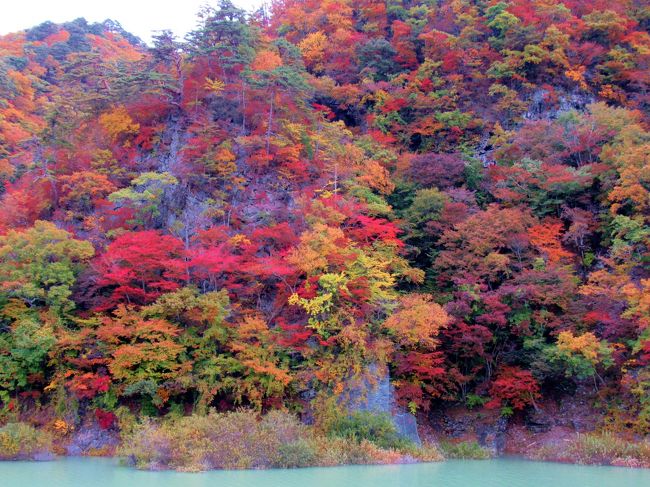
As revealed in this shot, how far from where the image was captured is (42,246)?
22.5 m

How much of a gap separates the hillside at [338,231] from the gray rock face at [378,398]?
313 millimetres

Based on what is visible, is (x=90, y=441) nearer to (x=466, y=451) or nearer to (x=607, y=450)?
(x=466, y=451)

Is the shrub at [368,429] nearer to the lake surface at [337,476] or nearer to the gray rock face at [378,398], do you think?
the gray rock face at [378,398]

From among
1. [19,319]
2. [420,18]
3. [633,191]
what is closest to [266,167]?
[19,319]

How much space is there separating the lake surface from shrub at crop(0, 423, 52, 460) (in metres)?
0.67

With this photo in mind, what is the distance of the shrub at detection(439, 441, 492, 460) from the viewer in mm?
22036

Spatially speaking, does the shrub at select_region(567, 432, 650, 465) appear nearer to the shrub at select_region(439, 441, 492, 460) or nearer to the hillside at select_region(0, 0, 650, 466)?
the hillside at select_region(0, 0, 650, 466)

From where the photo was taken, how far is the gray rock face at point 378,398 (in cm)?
2086

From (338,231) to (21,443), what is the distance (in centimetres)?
1273

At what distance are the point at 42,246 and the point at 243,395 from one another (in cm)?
934

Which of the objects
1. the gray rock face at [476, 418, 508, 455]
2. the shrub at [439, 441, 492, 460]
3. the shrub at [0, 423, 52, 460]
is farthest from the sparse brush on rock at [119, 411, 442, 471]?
the gray rock face at [476, 418, 508, 455]

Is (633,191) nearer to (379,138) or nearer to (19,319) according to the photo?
(379,138)

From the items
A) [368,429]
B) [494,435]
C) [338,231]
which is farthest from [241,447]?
[494,435]

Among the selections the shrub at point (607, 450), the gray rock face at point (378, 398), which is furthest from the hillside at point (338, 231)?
the shrub at point (607, 450)
